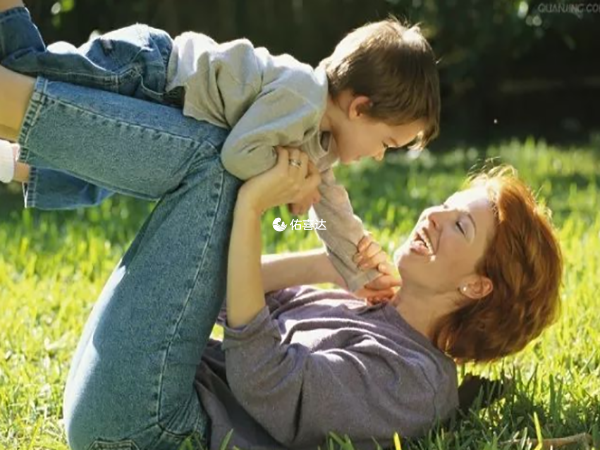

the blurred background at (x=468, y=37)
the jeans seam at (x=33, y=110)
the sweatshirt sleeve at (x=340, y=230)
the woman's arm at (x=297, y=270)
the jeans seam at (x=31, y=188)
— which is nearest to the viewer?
the jeans seam at (x=33, y=110)

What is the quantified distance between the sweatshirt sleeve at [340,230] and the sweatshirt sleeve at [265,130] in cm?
40

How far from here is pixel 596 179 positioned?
267 inches

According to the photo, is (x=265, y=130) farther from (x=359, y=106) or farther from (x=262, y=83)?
(x=359, y=106)

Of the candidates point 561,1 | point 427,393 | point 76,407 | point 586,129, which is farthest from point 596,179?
point 76,407

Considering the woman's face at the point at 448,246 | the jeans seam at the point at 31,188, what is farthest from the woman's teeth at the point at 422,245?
the jeans seam at the point at 31,188

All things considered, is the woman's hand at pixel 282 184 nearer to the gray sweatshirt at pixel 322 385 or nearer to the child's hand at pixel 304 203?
the child's hand at pixel 304 203

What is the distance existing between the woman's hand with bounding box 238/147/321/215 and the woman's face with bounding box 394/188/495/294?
33cm

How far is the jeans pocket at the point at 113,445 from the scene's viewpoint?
259 cm

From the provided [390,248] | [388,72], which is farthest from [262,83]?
[390,248]

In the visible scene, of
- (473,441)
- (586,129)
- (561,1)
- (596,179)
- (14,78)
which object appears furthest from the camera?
(586,129)

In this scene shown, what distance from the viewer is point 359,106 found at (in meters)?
2.81

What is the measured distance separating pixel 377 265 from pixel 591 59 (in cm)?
900

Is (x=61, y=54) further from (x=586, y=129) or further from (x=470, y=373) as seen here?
(x=586, y=129)

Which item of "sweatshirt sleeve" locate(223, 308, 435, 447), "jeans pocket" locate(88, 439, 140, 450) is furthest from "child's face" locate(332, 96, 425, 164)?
"jeans pocket" locate(88, 439, 140, 450)
